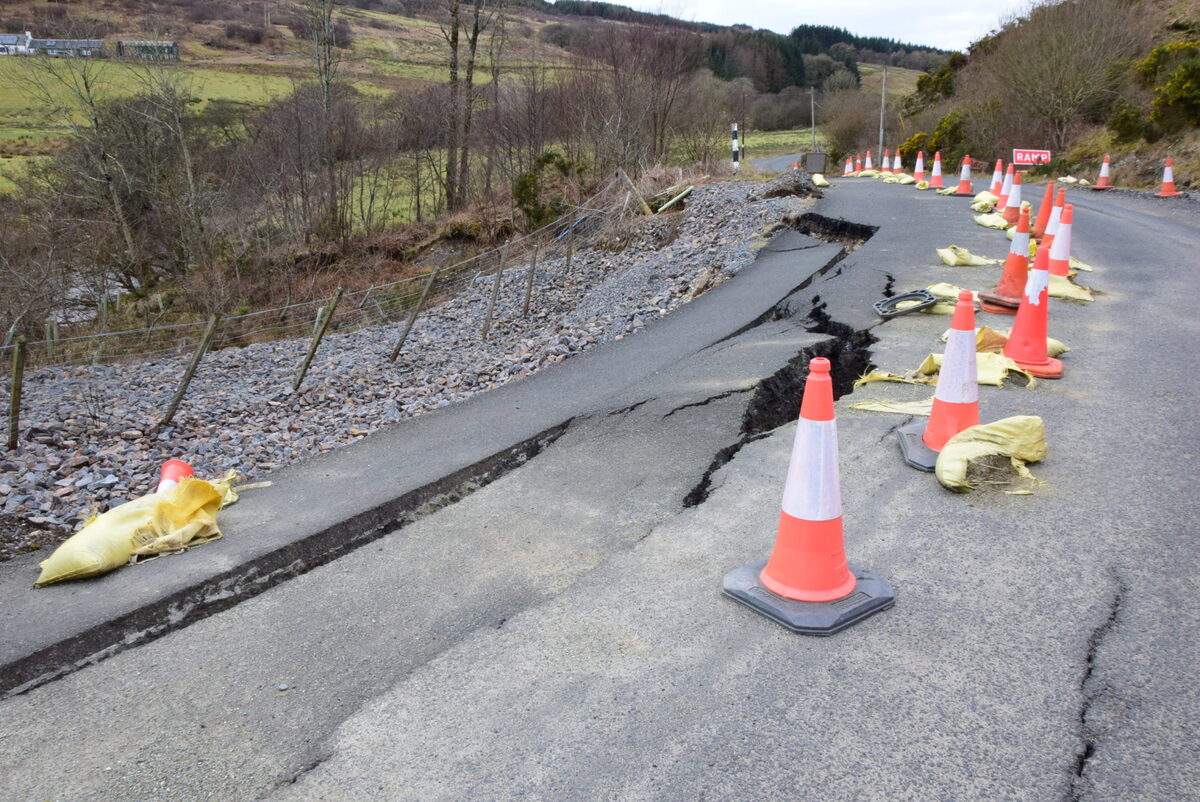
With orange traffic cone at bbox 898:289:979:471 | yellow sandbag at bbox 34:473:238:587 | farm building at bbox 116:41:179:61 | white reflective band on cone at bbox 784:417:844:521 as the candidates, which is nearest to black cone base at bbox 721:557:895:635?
white reflective band on cone at bbox 784:417:844:521

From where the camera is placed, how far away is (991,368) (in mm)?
5797

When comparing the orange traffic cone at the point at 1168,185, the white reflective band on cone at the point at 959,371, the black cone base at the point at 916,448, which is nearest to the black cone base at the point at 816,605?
the black cone base at the point at 916,448

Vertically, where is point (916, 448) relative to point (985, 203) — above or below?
below

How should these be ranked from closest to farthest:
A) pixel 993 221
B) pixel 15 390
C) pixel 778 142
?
pixel 15 390
pixel 993 221
pixel 778 142

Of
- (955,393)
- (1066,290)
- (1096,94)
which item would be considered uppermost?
(1096,94)

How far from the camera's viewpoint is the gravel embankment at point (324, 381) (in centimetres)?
720

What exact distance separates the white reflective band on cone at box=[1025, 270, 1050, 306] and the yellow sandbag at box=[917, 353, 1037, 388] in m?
0.47

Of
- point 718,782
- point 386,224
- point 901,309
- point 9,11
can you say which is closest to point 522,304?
point 901,309

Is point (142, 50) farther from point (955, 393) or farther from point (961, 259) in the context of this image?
point (955, 393)

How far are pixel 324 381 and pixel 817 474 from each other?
361 inches

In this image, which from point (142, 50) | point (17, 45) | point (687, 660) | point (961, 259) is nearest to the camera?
point (687, 660)

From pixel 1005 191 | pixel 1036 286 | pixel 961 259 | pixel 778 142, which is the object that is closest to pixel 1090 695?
pixel 1036 286

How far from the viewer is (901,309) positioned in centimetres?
790

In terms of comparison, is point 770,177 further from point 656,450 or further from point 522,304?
point 656,450
